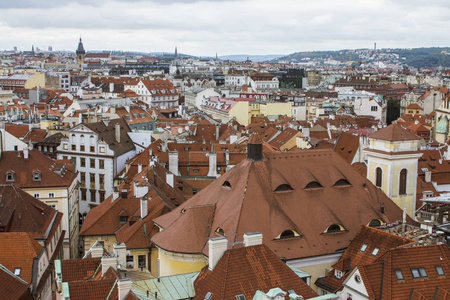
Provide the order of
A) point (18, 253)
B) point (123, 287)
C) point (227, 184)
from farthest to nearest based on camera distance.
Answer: point (18, 253)
point (227, 184)
point (123, 287)

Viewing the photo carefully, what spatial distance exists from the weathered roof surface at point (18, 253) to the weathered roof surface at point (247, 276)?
15407 mm

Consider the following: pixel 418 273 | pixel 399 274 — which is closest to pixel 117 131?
pixel 399 274

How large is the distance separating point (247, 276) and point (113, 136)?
55016mm

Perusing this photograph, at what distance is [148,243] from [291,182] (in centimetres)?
1300

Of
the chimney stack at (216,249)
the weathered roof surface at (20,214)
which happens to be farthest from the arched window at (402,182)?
the weathered roof surface at (20,214)

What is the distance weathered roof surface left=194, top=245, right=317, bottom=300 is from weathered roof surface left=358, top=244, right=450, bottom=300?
3707 mm

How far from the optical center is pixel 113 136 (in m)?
83.1

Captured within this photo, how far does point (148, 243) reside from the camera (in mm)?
46438

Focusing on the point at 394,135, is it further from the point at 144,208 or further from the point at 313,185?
the point at 144,208

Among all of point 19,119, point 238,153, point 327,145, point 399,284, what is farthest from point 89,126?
point 399,284

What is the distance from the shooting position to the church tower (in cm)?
4878

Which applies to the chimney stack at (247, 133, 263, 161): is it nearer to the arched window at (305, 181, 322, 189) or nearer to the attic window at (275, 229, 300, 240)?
the arched window at (305, 181, 322, 189)

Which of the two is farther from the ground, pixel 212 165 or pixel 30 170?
pixel 30 170

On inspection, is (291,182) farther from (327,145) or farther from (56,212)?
(327,145)
